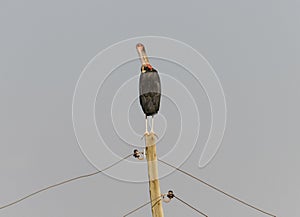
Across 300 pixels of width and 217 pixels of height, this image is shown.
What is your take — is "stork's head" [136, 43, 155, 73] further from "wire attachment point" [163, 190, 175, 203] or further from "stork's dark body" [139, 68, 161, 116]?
"wire attachment point" [163, 190, 175, 203]

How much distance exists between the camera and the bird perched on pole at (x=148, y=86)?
47 cm

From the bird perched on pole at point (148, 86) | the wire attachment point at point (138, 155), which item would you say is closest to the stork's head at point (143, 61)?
the bird perched on pole at point (148, 86)

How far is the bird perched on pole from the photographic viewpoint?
0.47m

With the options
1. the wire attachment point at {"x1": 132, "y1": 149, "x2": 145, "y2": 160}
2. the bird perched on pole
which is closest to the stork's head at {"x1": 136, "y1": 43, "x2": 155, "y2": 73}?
the bird perched on pole

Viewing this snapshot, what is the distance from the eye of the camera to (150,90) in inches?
18.8

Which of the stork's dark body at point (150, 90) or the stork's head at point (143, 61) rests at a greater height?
the stork's head at point (143, 61)

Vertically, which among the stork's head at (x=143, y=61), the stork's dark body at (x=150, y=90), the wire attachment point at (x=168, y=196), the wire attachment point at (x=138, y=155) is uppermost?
the stork's head at (x=143, y=61)

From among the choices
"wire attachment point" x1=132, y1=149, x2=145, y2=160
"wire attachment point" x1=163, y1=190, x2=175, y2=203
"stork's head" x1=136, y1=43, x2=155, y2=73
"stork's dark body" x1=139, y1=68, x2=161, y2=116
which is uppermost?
"stork's head" x1=136, y1=43, x2=155, y2=73

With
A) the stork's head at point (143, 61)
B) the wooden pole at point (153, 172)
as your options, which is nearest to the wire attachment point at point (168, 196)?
the wooden pole at point (153, 172)

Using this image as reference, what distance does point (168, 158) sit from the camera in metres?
0.53

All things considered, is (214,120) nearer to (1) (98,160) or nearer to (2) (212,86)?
A: (2) (212,86)

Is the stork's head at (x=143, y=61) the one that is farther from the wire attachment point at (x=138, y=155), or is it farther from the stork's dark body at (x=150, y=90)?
the wire attachment point at (x=138, y=155)

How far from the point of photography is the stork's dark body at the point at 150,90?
47cm

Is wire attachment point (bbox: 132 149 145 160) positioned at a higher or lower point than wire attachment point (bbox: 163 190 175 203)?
higher
